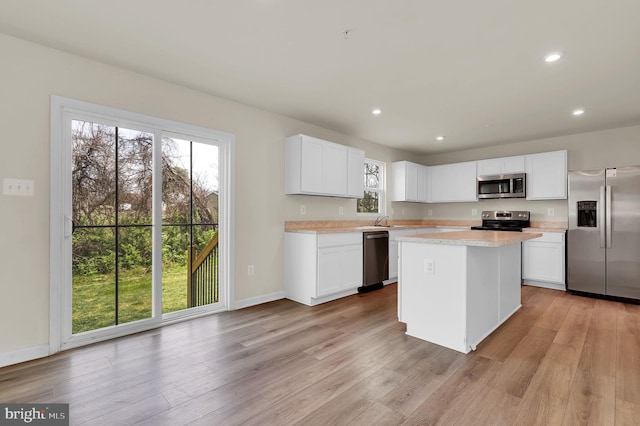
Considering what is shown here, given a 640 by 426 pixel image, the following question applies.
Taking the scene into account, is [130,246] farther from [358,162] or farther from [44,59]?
[358,162]

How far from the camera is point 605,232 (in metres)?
4.10

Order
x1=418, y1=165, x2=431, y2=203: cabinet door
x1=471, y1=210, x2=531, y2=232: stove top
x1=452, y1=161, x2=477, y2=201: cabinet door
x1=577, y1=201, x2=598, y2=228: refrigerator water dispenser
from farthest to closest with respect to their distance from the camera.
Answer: x1=418, y1=165, x2=431, y2=203: cabinet door < x1=452, y1=161, x2=477, y2=201: cabinet door < x1=471, y1=210, x2=531, y2=232: stove top < x1=577, y1=201, x2=598, y2=228: refrigerator water dispenser

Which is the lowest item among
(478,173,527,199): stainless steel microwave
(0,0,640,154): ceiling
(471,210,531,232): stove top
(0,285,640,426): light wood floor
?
(0,285,640,426): light wood floor

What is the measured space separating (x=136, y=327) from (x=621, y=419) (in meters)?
3.57

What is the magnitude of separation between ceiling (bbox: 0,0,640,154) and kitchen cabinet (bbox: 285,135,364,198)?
474 mm

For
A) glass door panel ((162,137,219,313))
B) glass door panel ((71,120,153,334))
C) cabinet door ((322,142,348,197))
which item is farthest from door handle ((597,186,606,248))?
glass door panel ((71,120,153,334))

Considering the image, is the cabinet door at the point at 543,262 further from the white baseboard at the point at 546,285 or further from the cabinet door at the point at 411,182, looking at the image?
the cabinet door at the point at 411,182

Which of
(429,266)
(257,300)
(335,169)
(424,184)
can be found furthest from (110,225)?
(424,184)

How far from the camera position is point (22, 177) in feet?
7.72

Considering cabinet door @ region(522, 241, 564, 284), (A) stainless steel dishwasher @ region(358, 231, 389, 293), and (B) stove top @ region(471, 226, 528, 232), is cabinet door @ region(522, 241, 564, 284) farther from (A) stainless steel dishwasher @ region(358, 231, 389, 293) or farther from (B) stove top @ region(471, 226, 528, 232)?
(A) stainless steel dishwasher @ region(358, 231, 389, 293)

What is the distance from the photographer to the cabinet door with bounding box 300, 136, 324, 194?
394 cm

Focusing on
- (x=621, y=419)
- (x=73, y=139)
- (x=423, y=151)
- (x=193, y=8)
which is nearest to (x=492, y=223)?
(x=423, y=151)

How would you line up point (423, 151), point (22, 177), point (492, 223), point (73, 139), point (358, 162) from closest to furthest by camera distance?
1. point (22, 177)
2. point (73, 139)
3. point (358, 162)
4. point (492, 223)
5. point (423, 151)

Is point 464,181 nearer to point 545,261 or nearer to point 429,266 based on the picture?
point 545,261
